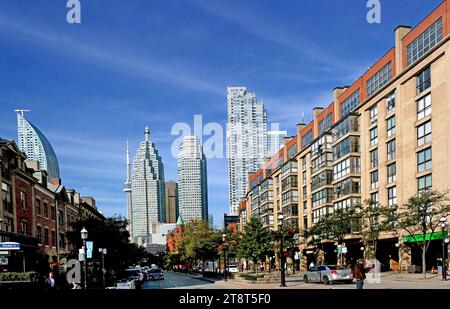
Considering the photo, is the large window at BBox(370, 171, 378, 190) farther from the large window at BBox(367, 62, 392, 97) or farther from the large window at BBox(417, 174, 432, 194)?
the large window at BBox(367, 62, 392, 97)

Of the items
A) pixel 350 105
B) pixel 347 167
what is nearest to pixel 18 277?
pixel 350 105

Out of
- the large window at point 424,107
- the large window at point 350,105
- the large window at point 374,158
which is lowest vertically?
the large window at point 374,158

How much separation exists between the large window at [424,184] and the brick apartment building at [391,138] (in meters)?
0.07

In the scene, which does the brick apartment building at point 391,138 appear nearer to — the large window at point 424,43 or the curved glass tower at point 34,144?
the large window at point 424,43

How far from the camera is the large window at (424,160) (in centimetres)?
2959

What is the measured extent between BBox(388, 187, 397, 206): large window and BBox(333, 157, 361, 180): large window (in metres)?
5.06

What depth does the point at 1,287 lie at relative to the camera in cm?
256

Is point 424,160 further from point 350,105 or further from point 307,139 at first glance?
point 307,139

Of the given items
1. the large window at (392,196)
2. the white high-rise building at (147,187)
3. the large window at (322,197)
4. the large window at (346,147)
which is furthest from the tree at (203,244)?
the white high-rise building at (147,187)

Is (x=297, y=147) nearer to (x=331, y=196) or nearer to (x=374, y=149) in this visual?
(x=331, y=196)

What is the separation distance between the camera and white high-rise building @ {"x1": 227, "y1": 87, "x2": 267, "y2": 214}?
299cm

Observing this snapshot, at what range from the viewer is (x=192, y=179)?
11.3ft

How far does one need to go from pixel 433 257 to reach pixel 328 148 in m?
15.8

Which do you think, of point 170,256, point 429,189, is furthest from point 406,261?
point 170,256
